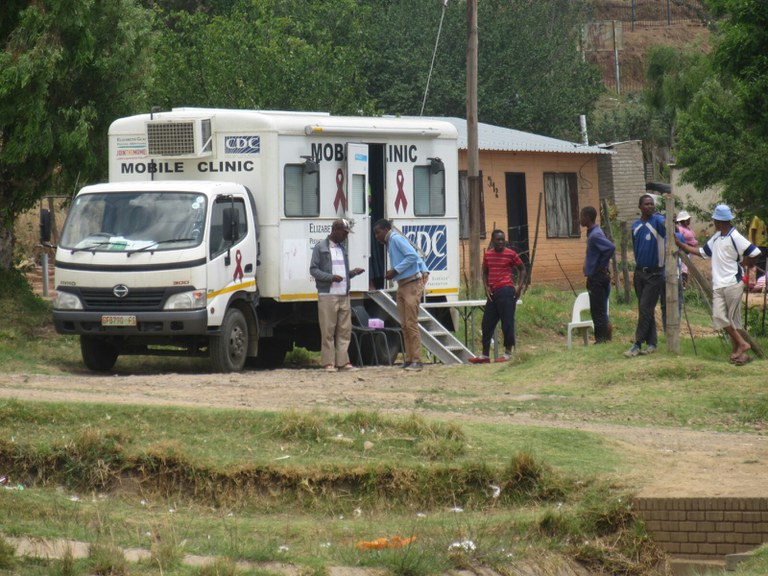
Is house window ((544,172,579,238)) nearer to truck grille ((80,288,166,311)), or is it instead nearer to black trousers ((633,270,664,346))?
black trousers ((633,270,664,346))

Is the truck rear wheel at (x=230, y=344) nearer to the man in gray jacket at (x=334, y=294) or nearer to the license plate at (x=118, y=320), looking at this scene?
the man in gray jacket at (x=334, y=294)

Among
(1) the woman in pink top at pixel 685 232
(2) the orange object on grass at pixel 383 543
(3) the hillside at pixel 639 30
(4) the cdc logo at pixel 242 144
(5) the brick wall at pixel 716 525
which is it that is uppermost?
(3) the hillside at pixel 639 30

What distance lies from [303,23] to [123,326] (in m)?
28.2

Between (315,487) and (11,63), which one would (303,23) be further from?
(315,487)

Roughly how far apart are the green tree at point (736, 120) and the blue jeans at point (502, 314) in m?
3.88

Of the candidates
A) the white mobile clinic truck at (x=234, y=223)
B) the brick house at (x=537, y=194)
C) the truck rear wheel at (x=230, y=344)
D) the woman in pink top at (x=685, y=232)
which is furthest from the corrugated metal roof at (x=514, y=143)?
the truck rear wheel at (x=230, y=344)

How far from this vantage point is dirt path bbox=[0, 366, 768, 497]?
907 cm

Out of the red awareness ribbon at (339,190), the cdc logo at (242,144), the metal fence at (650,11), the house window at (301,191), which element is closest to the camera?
the cdc logo at (242,144)

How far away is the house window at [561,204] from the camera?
3259 centimetres

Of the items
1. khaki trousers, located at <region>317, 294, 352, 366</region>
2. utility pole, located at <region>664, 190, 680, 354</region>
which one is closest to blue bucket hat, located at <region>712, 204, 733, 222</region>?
utility pole, located at <region>664, 190, 680, 354</region>

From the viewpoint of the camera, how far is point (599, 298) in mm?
15953

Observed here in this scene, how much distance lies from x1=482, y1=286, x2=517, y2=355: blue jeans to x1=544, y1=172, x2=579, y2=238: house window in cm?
1547

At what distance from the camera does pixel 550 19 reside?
178 feet

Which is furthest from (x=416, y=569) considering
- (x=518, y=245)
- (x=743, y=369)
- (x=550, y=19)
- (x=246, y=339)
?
(x=550, y=19)
